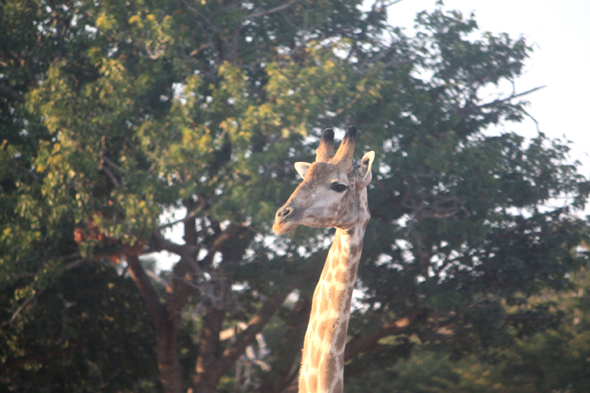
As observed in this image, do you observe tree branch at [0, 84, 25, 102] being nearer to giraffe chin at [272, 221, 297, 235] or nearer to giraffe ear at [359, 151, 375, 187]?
giraffe ear at [359, 151, 375, 187]

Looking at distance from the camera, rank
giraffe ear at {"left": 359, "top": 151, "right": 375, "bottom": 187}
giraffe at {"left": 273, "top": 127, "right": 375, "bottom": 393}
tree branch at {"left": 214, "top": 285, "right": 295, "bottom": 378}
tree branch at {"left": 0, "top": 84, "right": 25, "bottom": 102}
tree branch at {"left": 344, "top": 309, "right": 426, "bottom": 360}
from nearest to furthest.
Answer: giraffe at {"left": 273, "top": 127, "right": 375, "bottom": 393} < giraffe ear at {"left": 359, "top": 151, "right": 375, "bottom": 187} < tree branch at {"left": 0, "top": 84, "right": 25, "bottom": 102} < tree branch at {"left": 344, "top": 309, "right": 426, "bottom": 360} < tree branch at {"left": 214, "top": 285, "right": 295, "bottom": 378}

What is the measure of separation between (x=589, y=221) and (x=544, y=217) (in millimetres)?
1016

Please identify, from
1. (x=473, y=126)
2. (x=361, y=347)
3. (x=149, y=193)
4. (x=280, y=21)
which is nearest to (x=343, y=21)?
(x=280, y=21)

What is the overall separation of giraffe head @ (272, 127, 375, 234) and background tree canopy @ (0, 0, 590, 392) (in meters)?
4.98

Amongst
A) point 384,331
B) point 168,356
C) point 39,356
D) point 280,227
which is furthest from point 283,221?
point 39,356

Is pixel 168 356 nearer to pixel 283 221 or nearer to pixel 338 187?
pixel 338 187

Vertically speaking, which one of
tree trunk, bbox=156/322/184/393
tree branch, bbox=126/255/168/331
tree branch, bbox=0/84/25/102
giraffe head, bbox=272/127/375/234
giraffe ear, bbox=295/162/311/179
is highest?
tree branch, bbox=0/84/25/102

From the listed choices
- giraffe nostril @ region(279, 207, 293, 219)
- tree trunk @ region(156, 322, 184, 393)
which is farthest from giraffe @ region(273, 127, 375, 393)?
tree trunk @ region(156, 322, 184, 393)

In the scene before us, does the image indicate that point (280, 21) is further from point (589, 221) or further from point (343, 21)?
point (589, 221)

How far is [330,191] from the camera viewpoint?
17.9 ft

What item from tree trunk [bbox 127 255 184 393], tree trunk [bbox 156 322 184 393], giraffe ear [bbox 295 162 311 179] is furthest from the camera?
tree trunk [bbox 156 322 184 393]

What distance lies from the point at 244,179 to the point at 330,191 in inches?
246

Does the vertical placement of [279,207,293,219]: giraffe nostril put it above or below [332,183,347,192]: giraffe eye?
below

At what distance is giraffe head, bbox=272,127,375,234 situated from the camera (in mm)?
5246
